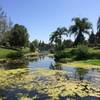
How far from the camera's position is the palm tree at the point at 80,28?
309 feet

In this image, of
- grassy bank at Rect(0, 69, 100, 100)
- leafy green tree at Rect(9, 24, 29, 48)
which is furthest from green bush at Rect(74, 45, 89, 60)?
leafy green tree at Rect(9, 24, 29, 48)

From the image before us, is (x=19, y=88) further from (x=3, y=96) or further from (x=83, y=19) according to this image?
(x=83, y=19)

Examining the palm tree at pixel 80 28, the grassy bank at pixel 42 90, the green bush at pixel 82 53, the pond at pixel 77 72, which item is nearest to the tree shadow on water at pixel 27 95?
the grassy bank at pixel 42 90

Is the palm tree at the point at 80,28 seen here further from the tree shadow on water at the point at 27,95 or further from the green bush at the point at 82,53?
the tree shadow on water at the point at 27,95

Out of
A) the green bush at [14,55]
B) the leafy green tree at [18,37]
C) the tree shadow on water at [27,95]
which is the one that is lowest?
the tree shadow on water at [27,95]

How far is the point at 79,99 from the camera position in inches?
687

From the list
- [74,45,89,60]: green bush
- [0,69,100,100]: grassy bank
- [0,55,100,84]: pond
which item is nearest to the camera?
[0,69,100,100]: grassy bank

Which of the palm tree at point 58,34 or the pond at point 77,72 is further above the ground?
the palm tree at point 58,34

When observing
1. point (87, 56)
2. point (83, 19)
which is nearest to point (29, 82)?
point (87, 56)

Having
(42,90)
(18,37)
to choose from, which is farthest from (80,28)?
(42,90)

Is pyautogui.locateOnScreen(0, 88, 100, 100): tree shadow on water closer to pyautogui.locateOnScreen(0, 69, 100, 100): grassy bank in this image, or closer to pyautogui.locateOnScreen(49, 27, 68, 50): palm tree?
pyautogui.locateOnScreen(0, 69, 100, 100): grassy bank

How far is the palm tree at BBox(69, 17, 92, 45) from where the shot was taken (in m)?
94.1

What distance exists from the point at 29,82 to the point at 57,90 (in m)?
4.48

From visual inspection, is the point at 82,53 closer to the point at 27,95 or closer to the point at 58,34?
the point at 27,95
